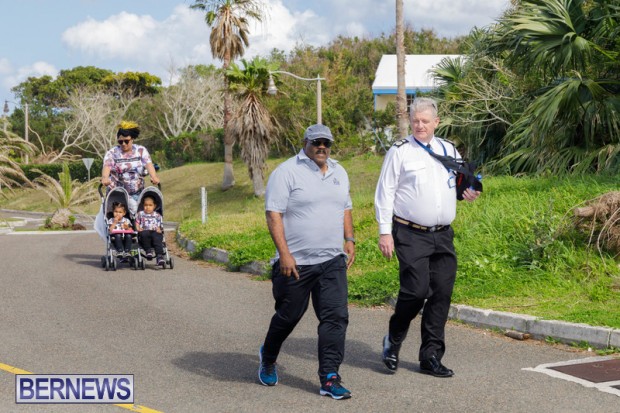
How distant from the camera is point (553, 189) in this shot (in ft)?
45.7

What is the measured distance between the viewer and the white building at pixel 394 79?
45.8 meters

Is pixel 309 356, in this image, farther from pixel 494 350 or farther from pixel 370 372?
pixel 494 350

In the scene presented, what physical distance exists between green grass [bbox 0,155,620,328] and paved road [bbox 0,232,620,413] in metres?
0.78

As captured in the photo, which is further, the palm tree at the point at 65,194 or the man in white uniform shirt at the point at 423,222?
the palm tree at the point at 65,194

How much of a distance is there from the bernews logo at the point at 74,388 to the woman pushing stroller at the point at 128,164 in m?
7.23

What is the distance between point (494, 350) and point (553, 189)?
6532 millimetres

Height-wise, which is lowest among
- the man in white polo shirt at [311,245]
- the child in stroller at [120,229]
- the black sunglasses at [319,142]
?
the child in stroller at [120,229]

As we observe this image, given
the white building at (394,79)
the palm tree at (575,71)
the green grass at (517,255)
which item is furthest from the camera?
the white building at (394,79)

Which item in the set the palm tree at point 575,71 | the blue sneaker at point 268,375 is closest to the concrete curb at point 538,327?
the blue sneaker at point 268,375

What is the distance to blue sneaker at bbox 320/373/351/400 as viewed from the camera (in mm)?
6242

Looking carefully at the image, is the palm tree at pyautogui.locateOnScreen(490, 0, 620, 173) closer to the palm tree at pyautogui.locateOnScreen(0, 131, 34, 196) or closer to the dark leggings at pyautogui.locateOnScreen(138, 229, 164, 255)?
the dark leggings at pyautogui.locateOnScreen(138, 229, 164, 255)

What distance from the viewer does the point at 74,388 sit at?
6711 mm

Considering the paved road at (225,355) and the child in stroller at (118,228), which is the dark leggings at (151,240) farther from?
the paved road at (225,355)

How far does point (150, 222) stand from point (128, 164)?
96 centimetres
